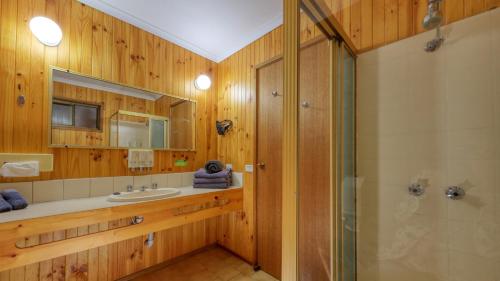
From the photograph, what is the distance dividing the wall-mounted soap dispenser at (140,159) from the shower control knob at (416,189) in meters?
2.00

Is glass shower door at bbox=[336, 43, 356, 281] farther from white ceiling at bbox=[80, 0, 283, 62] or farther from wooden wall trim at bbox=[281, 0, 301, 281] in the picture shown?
white ceiling at bbox=[80, 0, 283, 62]

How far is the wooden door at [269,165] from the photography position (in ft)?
5.90

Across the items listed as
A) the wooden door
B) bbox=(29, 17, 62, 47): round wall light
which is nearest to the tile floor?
the wooden door

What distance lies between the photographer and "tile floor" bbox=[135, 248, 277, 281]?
177 cm

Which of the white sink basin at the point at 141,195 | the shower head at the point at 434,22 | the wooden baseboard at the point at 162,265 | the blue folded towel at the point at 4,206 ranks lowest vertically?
the wooden baseboard at the point at 162,265

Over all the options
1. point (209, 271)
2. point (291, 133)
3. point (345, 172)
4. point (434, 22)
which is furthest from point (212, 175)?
point (434, 22)

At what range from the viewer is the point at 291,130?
78cm

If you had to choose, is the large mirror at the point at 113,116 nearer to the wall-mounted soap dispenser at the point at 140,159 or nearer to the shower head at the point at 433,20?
the wall-mounted soap dispenser at the point at 140,159

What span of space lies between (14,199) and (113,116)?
823mm

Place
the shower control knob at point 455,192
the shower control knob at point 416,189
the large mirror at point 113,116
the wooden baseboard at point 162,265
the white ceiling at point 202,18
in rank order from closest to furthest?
1. the shower control knob at point 455,192
2. the shower control knob at point 416,189
3. the large mirror at point 113,116
4. the white ceiling at point 202,18
5. the wooden baseboard at point 162,265

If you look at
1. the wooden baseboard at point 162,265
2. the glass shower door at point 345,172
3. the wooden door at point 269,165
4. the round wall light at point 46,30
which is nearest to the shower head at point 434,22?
the glass shower door at point 345,172

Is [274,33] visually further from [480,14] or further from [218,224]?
[218,224]

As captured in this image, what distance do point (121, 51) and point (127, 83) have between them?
0.91 ft

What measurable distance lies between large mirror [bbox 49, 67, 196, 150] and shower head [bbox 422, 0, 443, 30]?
2007 mm
